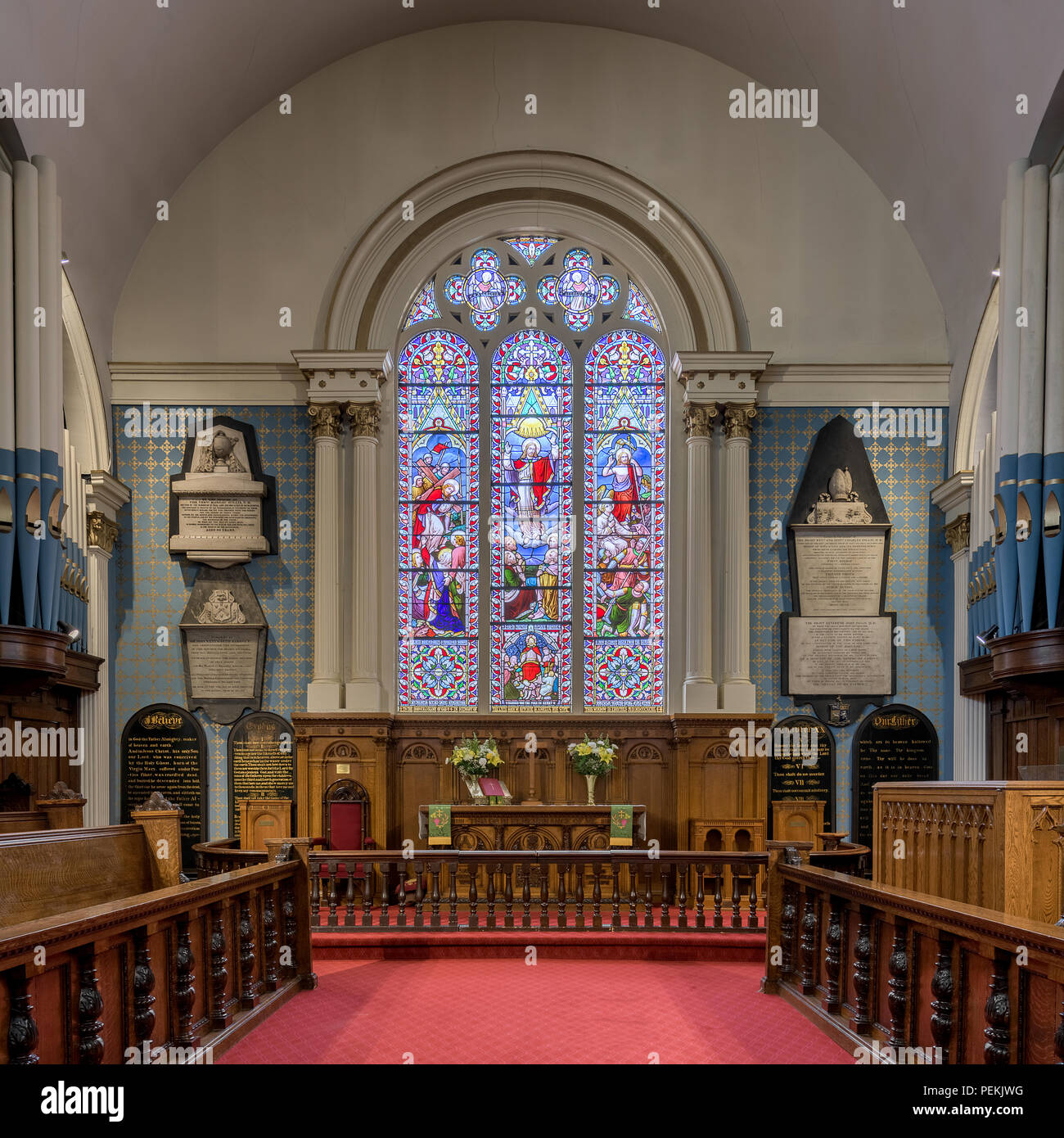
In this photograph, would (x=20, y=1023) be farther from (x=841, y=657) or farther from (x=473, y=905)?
(x=841, y=657)

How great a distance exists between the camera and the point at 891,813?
5762 mm

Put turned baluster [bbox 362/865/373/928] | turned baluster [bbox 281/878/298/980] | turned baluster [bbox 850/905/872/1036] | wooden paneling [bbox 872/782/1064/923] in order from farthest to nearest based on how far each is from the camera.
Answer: turned baluster [bbox 362/865/373/928]
turned baluster [bbox 281/878/298/980]
turned baluster [bbox 850/905/872/1036]
wooden paneling [bbox 872/782/1064/923]

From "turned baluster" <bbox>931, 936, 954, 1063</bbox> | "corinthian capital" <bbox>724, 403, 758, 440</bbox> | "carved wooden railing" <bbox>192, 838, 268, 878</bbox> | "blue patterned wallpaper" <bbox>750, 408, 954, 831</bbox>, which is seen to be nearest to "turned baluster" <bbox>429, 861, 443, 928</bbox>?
"carved wooden railing" <bbox>192, 838, 268, 878</bbox>

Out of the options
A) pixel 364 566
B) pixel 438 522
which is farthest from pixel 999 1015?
pixel 438 522

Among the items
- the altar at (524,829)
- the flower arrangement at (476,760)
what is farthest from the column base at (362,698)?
the altar at (524,829)

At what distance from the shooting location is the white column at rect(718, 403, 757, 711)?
11383mm

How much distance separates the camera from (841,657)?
11.5 m

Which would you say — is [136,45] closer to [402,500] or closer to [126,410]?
[126,410]

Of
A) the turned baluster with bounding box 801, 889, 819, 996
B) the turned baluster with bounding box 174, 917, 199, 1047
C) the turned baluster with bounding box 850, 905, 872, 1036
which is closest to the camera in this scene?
the turned baluster with bounding box 174, 917, 199, 1047

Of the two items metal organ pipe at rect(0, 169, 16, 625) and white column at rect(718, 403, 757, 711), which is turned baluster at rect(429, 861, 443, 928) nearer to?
metal organ pipe at rect(0, 169, 16, 625)

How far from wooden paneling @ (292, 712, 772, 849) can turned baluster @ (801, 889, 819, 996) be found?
17.1 feet

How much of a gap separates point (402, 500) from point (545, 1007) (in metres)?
7.13

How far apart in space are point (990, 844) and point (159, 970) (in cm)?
341

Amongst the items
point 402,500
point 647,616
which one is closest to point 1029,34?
point 647,616
